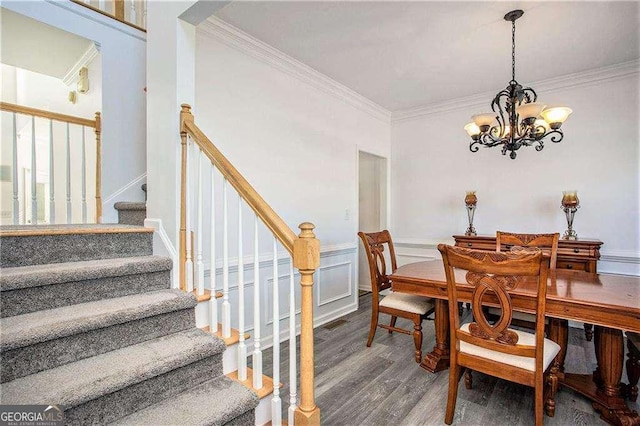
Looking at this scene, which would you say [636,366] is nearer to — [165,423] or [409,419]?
[409,419]

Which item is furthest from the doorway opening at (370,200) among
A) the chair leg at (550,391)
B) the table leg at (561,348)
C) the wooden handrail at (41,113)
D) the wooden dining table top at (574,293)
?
the wooden handrail at (41,113)

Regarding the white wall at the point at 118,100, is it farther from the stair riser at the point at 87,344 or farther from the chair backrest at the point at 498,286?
the chair backrest at the point at 498,286

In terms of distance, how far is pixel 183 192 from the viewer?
1789mm

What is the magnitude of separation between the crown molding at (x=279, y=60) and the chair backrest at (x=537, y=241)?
230 cm

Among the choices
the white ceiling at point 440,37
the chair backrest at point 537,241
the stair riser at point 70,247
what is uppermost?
the white ceiling at point 440,37

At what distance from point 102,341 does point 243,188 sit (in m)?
0.91

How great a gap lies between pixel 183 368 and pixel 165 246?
75 cm

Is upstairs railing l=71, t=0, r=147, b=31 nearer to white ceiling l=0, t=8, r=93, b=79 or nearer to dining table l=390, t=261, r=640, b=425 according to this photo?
white ceiling l=0, t=8, r=93, b=79

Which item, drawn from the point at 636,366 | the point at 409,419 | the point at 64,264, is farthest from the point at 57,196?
the point at 636,366

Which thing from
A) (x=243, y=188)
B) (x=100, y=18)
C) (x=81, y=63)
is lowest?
(x=243, y=188)

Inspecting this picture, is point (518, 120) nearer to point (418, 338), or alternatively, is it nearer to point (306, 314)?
point (418, 338)

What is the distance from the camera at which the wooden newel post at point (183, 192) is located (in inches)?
70.1

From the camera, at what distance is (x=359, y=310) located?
12.8ft

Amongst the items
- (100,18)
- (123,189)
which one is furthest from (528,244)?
(100,18)
